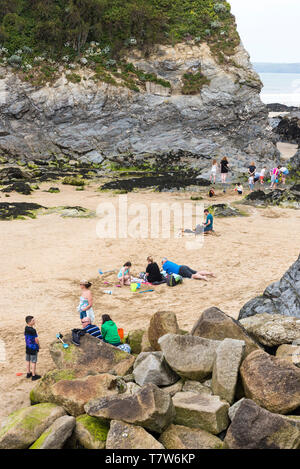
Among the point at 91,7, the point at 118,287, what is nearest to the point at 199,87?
the point at 91,7

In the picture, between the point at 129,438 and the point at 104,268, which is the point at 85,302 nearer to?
the point at 129,438

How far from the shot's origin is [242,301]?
37.3ft

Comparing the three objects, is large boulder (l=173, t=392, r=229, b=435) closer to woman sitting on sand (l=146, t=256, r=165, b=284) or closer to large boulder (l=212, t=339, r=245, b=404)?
large boulder (l=212, t=339, r=245, b=404)

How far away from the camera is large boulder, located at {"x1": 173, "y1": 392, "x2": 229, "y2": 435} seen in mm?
5590

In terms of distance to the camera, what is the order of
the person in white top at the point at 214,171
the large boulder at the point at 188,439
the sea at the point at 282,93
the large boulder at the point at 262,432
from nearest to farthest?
the large boulder at the point at 262,432
the large boulder at the point at 188,439
the person in white top at the point at 214,171
the sea at the point at 282,93

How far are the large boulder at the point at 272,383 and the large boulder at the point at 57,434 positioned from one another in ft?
8.47

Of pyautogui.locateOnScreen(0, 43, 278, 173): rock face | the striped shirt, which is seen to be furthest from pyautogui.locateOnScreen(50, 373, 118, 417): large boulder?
pyautogui.locateOnScreen(0, 43, 278, 173): rock face

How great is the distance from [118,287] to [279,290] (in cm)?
546

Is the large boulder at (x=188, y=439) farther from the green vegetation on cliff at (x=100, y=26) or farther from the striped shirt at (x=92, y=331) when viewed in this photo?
the green vegetation on cliff at (x=100, y=26)

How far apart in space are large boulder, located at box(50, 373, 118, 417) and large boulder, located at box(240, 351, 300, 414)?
6.93 ft

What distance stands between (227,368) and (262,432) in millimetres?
1174

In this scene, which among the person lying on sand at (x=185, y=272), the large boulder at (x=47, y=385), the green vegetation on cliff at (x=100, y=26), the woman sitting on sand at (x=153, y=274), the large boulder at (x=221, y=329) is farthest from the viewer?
the green vegetation on cliff at (x=100, y=26)

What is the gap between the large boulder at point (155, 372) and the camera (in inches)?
262

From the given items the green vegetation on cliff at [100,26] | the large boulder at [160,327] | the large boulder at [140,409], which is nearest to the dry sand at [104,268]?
the large boulder at [160,327]
